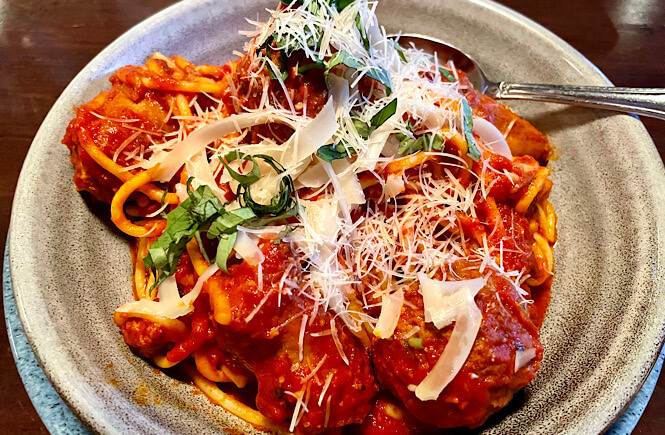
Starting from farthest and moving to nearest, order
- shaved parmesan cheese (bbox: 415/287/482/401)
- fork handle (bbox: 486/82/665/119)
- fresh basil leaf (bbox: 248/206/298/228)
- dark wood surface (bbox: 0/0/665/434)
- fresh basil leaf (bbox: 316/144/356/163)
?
dark wood surface (bbox: 0/0/665/434) < fork handle (bbox: 486/82/665/119) < fresh basil leaf (bbox: 316/144/356/163) < fresh basil leaf (bbox: 248/206/298/228) < shaved parmesan cheese (bbox: 415/287/482/401)

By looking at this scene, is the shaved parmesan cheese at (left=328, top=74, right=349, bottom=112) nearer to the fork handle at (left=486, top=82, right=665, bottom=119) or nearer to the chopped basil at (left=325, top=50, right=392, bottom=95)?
the chopped basil at (left=325, top=50, right=392, bottom=95)

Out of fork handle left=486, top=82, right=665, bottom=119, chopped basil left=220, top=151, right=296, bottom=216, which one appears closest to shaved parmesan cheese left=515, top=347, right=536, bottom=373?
chopped basil left=220, top=151, right=296, bottom=216

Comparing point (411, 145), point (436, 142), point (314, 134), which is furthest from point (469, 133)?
point (314, 134)

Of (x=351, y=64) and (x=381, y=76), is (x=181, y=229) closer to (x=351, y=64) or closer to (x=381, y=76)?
(x=351, y=64)

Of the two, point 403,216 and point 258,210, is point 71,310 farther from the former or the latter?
point 403,216

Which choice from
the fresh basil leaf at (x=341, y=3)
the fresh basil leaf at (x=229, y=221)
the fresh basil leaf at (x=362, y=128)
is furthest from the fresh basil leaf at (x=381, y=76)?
the fresh basil leaf at (x=229, y=221)

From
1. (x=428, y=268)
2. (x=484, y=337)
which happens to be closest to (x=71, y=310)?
(x=428, y=268)
